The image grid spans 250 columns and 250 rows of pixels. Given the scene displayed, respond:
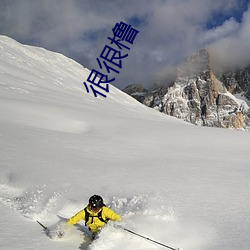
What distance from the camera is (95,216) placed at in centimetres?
576

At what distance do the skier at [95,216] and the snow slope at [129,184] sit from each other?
234mm

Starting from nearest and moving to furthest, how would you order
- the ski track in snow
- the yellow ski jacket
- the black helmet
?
the ski track in snow
the black helmet
the yellow ski jacket

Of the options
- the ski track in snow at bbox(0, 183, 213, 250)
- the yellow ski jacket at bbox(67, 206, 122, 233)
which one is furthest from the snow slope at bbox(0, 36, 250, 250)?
the yellow ski jacket at bbox(67, 206, 122, 233)

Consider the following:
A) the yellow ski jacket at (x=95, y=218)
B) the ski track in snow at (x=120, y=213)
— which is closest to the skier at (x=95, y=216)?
the yellow ski jacket at (x=95, y=218)

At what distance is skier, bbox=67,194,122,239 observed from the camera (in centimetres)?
567

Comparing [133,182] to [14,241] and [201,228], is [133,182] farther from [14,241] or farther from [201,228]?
[14,241]

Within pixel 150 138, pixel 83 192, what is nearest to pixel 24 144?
pixel 83 192

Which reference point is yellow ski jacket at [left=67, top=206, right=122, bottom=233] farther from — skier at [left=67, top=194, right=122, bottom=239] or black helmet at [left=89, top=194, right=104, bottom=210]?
black helmet at [left=89, top=194, right=104, bottom=210]

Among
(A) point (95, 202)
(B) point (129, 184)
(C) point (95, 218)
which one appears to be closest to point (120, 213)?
(C) point (95, 218)

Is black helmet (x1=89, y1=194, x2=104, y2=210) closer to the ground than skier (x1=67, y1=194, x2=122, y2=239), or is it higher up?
higher up

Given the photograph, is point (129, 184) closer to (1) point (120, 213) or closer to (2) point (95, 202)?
(1) point (120, 213)

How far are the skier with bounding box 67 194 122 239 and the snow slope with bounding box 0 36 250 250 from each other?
0.23 meters

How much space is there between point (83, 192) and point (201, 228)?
311cm

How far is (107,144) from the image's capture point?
12469mm
